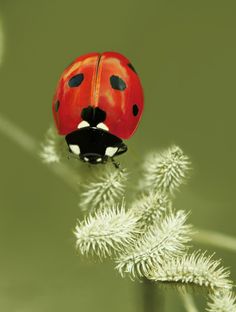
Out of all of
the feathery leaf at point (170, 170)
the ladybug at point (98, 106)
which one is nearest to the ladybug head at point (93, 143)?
the ladybug at point (98, 106)

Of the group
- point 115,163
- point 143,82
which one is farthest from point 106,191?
point 143,82

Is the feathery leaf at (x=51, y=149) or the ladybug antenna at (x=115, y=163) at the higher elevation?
the feathery leaf at (x=51, y=149)

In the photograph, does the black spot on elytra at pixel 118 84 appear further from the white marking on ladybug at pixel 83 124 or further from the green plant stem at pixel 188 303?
the green plant stem at pixel 188 303

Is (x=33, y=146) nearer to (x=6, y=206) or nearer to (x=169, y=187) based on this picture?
(x=6, y=206)

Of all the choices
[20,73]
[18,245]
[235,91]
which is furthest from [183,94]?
[18,245]

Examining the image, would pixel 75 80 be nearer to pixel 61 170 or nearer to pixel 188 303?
pixel 61 170

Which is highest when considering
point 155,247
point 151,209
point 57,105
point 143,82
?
point 143,82
